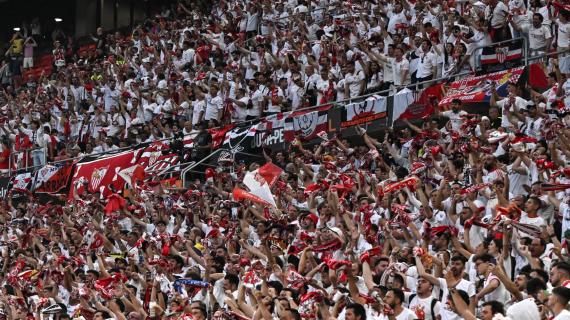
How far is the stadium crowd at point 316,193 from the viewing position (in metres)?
10.6

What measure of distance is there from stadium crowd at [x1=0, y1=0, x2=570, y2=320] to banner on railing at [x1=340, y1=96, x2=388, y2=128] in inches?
12.1

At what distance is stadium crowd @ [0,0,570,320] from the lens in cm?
1056

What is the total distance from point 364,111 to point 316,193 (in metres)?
2.91

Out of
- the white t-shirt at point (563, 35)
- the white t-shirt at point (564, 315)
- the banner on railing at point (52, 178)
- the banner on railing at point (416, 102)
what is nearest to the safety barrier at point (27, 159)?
the banner on railing at point (52, 178)

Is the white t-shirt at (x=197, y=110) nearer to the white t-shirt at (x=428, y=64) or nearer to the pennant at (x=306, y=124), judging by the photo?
the pennant at (x=306, y=124)

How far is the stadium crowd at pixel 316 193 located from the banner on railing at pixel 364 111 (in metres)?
0.31

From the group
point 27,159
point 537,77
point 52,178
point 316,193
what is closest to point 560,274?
point 316,193

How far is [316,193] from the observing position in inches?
582

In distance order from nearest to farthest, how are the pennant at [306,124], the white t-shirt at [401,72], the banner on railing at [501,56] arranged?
the banner on railing at [501,56] → the white t-shirt at [401,72] → the pennant at [306,124]

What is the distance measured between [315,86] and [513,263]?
8.78 meters

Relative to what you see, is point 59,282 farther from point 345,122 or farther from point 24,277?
point 345,122

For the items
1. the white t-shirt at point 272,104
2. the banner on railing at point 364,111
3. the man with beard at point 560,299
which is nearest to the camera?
the man with beard at point 560,299

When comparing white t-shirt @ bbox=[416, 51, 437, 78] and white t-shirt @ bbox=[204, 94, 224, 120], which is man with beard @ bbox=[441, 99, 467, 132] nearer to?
white t-shirt @ bbox=[416, 51, 437, 78]

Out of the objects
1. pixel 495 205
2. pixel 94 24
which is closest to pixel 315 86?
pixel 495 205
